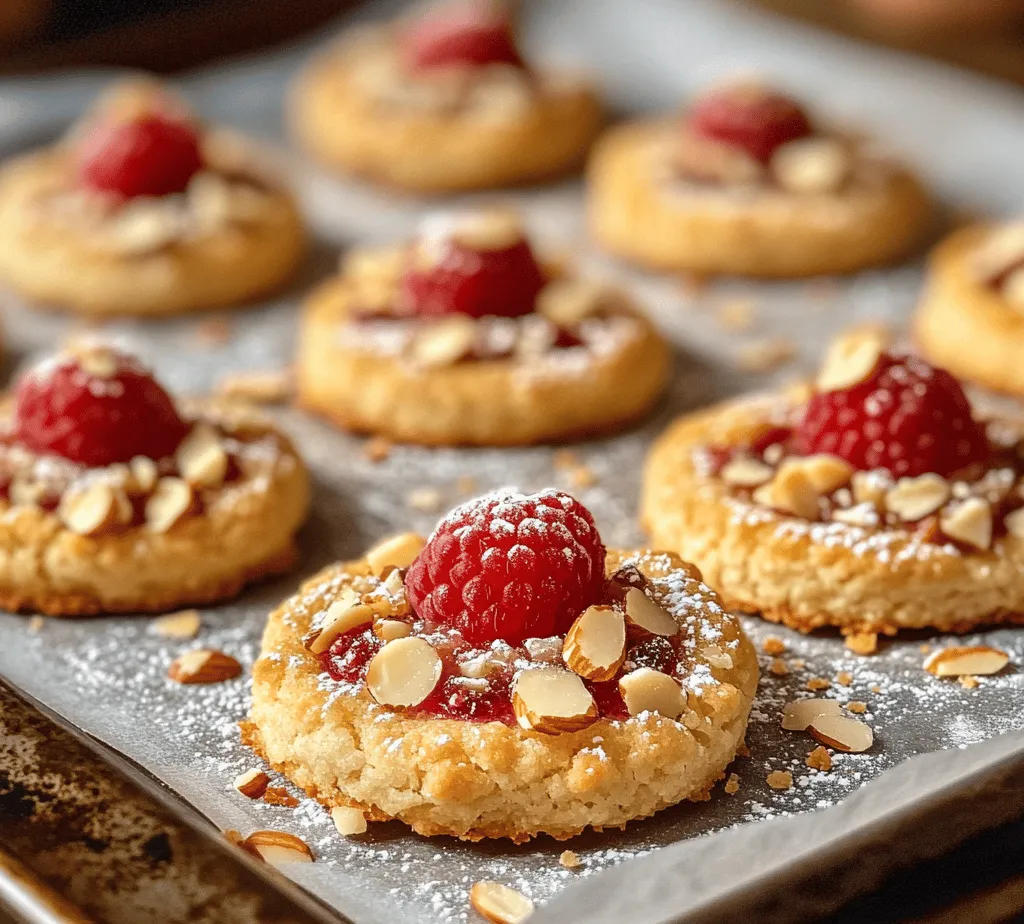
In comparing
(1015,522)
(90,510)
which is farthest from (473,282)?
(1015,522)

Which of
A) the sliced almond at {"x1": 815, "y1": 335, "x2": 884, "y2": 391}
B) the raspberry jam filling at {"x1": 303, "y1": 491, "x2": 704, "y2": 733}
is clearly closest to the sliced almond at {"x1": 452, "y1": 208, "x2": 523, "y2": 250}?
the sliced almond at {"x1": 815, "y1": 335, "x2": 884, "y2": 391}

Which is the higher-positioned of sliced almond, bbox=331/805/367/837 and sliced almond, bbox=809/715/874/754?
sliced almond, bbox=331/805/367/837

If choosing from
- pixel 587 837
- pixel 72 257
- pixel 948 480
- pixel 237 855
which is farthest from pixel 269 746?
pixel 72 257

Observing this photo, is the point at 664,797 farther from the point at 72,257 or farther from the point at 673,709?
the point at 72,257

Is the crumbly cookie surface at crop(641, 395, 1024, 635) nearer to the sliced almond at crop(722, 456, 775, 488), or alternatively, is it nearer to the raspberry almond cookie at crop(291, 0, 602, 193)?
the sliced almond at crop(722, 456, 775, 488)

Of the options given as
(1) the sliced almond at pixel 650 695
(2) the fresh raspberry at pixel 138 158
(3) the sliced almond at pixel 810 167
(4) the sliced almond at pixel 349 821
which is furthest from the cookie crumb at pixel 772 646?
(2) the fresh raspberry at pixel 138 158

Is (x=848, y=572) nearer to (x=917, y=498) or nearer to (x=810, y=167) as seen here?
(x=917, y=498)

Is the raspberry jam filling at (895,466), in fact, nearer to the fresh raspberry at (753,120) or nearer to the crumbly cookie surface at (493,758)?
the crumbly cookie surface at (493,758)
